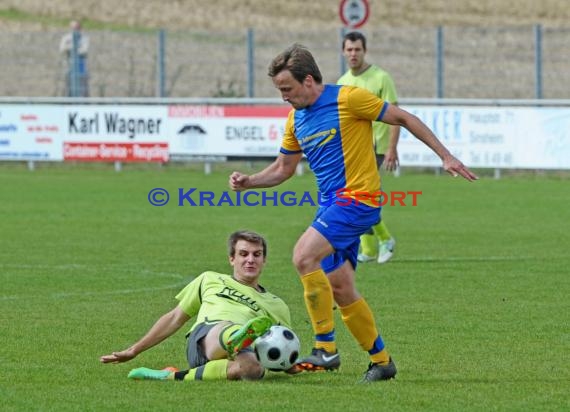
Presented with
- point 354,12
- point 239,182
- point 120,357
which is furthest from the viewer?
point 354,12

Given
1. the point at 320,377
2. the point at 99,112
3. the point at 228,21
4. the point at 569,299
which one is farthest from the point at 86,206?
the point at 228,21

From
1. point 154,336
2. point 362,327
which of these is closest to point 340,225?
point 362,327

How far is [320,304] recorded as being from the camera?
26.9 feet

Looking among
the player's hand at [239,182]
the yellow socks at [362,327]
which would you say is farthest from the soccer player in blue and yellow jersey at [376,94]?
the yellow socks at [362,327]

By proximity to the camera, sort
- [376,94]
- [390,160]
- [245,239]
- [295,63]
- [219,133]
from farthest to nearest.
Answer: [219,133], [376,94], [390,160], [245,239], [295,63]

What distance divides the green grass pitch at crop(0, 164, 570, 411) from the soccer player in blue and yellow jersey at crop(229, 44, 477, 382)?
0.94 ft

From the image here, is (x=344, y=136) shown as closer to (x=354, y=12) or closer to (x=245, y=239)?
(x=245, y=239)

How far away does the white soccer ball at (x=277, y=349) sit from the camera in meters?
8.05

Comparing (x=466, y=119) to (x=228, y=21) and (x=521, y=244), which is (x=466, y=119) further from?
(x=228, y=21)

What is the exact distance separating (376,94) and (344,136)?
5.83 meters

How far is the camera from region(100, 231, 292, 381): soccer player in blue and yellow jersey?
7988mm

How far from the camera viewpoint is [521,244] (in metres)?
15.8

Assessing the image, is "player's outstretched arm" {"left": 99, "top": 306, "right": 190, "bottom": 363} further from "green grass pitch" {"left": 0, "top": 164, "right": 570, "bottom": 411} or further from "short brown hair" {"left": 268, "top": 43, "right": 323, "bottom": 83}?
"short brown hair" {"left": 268, "top": 43, "right": 323, "bottom": 83}

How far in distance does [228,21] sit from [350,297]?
45.7m
